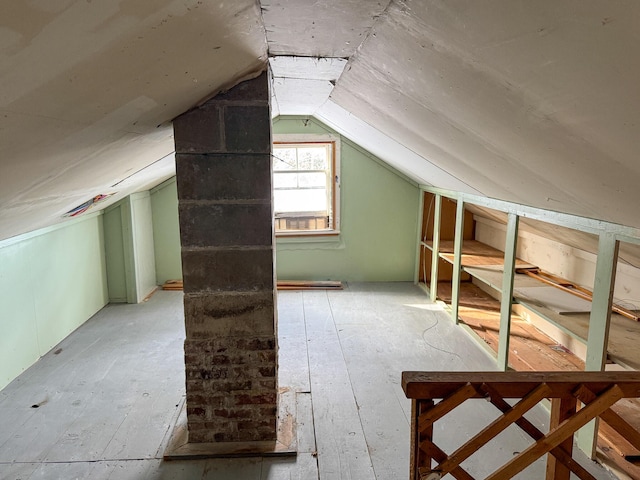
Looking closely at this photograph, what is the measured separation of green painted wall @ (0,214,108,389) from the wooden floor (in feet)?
0.41

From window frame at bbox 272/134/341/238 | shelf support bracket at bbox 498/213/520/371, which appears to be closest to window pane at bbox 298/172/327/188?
window frame at bbox 272/134/341/238

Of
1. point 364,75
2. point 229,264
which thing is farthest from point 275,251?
point 364,75

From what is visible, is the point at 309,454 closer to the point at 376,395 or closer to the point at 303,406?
the point at 303,406

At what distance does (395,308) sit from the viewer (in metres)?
4.64

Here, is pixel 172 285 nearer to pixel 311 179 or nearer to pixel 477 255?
pixel 311 179

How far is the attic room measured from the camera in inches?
42.0

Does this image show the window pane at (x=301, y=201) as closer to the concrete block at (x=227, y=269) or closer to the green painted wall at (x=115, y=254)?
the green painted wall at (x=115, y=254)

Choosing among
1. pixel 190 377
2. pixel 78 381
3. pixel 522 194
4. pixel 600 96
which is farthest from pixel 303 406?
pixel 600 96

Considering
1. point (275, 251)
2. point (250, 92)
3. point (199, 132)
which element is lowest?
point (275, 251)

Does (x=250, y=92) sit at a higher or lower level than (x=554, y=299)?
higher

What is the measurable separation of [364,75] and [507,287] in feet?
6.44

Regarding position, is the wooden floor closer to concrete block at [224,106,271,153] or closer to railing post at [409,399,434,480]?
railing post at [409,399,434,480]

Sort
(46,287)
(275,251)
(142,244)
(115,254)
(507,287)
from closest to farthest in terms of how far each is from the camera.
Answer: (275,251) < (507,287) < (46,287) < (115,254) < (142,244)

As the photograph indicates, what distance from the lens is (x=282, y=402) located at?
278 centimetres
